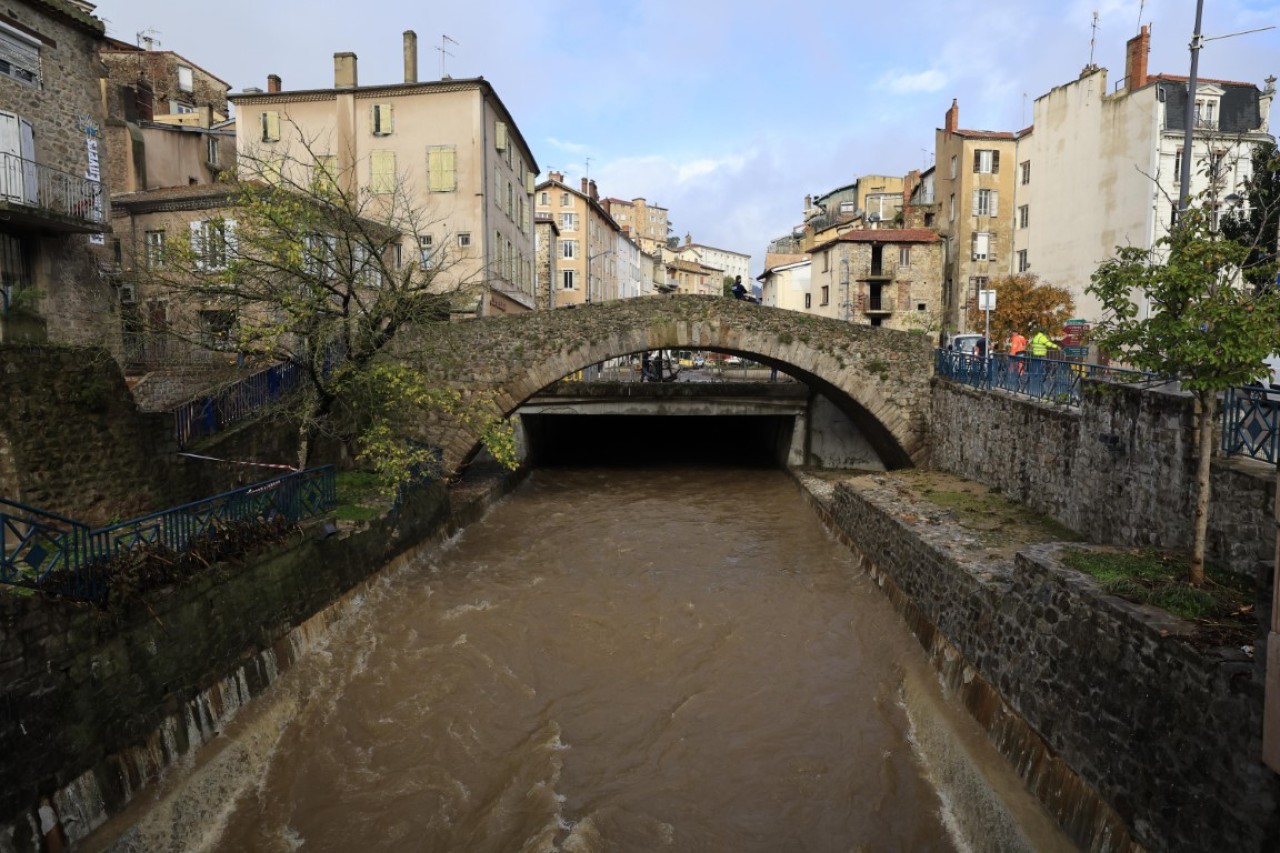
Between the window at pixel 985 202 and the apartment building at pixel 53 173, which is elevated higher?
the window at pixel 985 202

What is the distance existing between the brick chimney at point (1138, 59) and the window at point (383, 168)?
27.4m

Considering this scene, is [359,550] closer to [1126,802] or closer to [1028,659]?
[1028,659]

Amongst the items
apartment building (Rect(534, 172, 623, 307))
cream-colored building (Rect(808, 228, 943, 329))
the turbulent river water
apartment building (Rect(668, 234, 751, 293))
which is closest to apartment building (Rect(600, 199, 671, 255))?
apartment building (Rect(668, 234, 751, 293))

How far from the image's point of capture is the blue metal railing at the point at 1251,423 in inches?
289

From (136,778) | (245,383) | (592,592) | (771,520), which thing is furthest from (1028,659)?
(245,383)

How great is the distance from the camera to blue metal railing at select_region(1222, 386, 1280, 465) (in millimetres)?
7336

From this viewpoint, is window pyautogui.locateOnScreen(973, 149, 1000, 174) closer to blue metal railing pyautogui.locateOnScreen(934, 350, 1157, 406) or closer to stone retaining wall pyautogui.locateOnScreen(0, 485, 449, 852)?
blue metal railing pyautogui.locateOnScreen(934, 350, 1157, 406)

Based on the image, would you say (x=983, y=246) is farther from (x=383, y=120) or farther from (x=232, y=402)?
(x=232, y=402)

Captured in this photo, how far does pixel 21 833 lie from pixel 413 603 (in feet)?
22.2

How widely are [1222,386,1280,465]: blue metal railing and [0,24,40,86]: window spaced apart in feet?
63.6

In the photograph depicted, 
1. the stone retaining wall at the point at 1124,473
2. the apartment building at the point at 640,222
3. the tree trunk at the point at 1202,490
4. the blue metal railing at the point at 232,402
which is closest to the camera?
the tree trunk at the point at 1202,490

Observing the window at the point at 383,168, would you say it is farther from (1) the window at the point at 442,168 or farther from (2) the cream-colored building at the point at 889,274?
(2) the cream-colored building at the point at 889,274

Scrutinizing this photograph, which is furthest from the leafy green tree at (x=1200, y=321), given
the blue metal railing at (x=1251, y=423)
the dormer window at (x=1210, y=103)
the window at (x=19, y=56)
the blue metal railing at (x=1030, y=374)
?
the dormer window at (x=1210, y=103)

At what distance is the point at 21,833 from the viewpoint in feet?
18.9
